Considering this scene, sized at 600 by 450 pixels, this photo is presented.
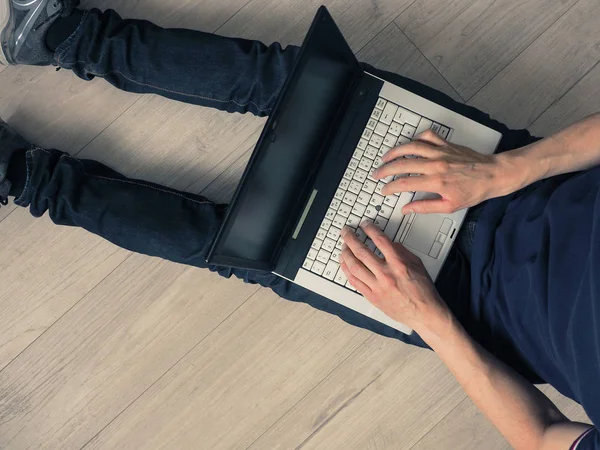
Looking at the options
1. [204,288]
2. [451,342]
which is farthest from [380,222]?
[204,288]

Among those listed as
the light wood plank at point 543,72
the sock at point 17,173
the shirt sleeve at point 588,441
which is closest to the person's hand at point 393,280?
the shirt sleeve at point 588,441

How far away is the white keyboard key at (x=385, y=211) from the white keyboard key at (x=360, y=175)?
0.06 metres

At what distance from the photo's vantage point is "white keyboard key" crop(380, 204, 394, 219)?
907 mm

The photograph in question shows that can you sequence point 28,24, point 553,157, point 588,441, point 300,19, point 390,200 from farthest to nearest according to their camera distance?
point 300,19 → point 28,24 → point 390,200 → point 553,157 → point 588,441

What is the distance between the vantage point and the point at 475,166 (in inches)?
32.6

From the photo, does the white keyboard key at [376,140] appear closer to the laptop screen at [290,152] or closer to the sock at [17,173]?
the laptop screen at [290,152]

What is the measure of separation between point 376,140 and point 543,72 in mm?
499

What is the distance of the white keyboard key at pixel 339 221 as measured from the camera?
909mm

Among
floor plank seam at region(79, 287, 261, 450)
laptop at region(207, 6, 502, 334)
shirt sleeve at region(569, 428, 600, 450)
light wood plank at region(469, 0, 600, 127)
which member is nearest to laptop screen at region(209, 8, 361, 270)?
laptop at region(207, 6, 502, 334)

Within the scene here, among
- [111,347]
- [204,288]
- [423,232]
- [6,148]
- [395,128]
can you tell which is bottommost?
[111,347]

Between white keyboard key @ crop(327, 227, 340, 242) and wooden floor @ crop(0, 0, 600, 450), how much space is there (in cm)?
29

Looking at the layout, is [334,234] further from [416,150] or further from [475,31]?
[475,31]

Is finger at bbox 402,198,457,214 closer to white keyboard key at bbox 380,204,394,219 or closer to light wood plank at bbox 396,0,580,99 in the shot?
white keyboard key at bbox 380,204,394,219

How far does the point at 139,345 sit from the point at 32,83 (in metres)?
0.61
